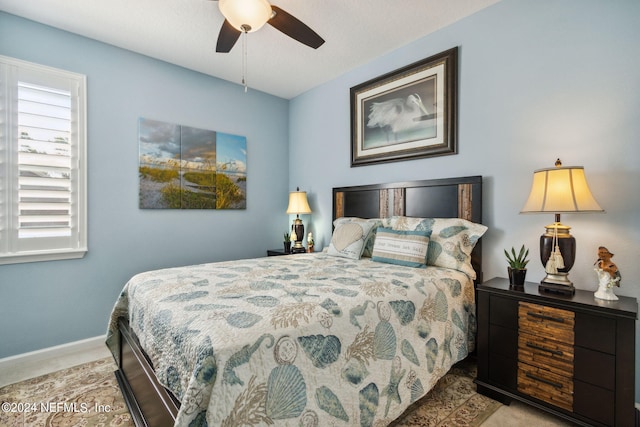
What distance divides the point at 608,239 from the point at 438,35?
208cm

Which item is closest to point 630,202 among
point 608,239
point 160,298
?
point 608,239

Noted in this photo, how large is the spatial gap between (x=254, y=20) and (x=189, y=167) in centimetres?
197

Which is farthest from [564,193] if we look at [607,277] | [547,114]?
[547,114]

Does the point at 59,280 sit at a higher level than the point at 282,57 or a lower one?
lower

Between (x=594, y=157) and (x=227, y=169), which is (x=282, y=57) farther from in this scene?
(x=594, y=157)

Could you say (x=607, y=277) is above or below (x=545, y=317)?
above

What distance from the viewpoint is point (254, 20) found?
72.5 inches

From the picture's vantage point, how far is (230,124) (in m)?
3.73

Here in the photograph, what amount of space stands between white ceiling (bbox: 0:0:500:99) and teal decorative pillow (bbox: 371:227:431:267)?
1.79m

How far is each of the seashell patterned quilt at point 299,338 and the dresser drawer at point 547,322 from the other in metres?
0.38

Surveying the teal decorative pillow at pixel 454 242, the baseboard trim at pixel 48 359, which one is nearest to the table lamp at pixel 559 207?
the teal decorative pillow at pixel 454 242

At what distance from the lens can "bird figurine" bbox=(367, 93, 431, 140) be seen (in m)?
2.87

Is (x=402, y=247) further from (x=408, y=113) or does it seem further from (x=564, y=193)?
(x=408, y=113)

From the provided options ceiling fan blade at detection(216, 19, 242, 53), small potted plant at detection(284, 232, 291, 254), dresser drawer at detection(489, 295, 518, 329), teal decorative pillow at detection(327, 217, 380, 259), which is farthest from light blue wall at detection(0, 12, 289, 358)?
dresser drawer at detection(489, 295, 518, 329)
